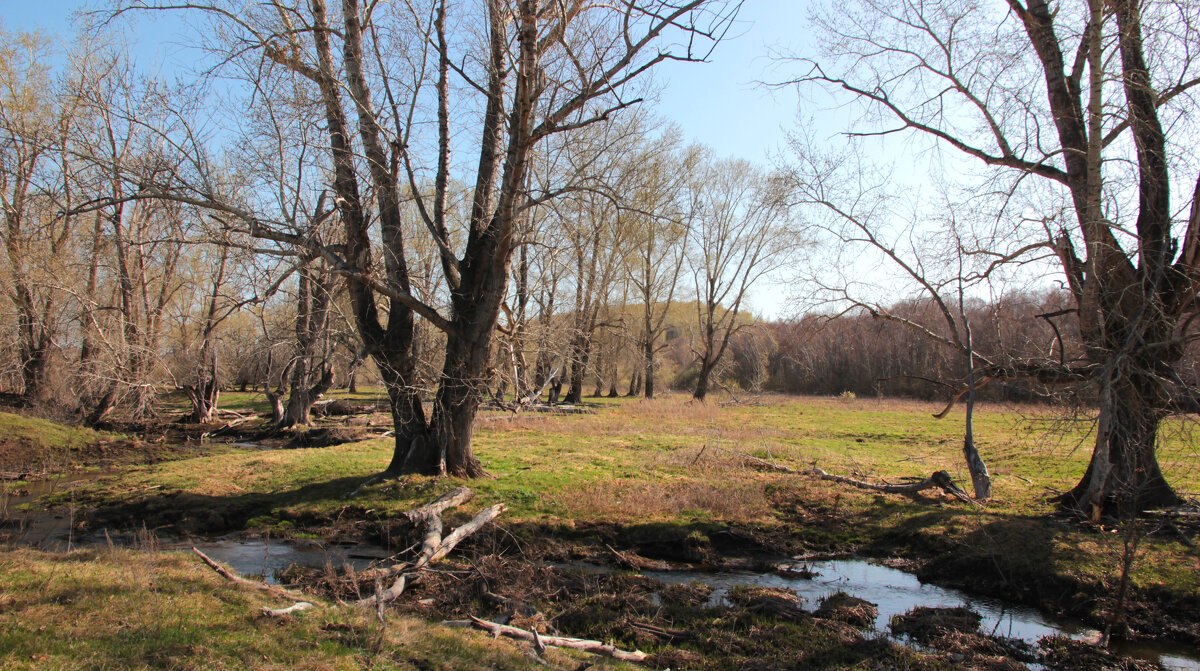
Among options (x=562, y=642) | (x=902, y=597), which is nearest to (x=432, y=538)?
(x=562, y=642)

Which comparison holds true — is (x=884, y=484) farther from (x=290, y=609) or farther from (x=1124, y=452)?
(x=290, y=609)

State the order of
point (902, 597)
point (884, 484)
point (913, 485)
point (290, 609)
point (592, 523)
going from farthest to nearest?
point (884, 484), point (913, 485), point (592, 523), point (902, 597), point (290, 609)

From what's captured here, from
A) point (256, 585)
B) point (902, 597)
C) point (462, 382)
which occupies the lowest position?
point (902, 597)

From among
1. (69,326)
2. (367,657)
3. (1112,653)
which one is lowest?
(1112,653)

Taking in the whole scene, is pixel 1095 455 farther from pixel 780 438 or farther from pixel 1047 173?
pixel 780 438

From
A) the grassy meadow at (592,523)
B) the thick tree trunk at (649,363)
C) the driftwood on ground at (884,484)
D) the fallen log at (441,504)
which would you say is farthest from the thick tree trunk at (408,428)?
the thick tree trunk at (649,363)

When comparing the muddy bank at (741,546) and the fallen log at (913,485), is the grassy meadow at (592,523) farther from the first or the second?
the fallen log at (913,485)

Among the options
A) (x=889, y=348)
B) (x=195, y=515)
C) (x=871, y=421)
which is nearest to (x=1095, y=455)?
(x=195, y=515)

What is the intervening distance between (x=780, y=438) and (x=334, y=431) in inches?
549

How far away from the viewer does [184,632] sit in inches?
195

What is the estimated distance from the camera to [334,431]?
20375 millimetres

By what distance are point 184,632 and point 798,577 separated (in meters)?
6.89

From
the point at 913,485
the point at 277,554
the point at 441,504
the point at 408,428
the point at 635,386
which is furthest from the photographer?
the point at 635,386

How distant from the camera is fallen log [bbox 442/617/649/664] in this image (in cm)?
577
